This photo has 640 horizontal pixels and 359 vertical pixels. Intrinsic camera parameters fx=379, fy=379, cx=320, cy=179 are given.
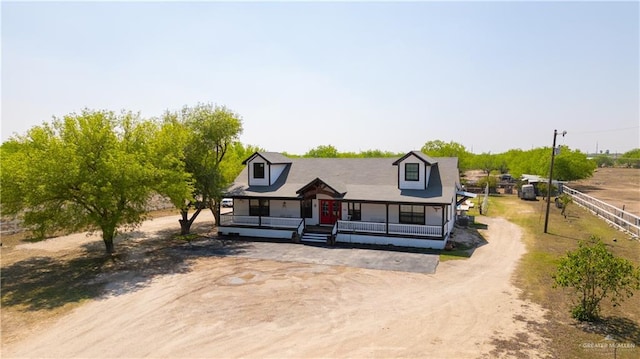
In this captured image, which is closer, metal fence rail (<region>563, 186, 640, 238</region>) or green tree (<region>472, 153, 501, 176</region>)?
metal fence rail (<region>563, 186, 640, 238</region>)

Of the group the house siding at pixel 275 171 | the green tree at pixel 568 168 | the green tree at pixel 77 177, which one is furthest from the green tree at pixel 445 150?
the green tree at pixel 77 177

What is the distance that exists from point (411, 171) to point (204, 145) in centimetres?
1644

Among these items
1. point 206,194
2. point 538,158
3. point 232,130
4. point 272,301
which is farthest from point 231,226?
point 538,158

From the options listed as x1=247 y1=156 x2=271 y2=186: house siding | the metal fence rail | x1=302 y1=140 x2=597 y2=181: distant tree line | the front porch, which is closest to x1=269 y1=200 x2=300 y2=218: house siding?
the front porch

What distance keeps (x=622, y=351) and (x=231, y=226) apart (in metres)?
25.0

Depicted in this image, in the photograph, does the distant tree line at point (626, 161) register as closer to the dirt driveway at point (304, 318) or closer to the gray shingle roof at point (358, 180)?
the gray shingle roof at point (358, 180)

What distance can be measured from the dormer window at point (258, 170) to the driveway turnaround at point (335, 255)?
21.8ft

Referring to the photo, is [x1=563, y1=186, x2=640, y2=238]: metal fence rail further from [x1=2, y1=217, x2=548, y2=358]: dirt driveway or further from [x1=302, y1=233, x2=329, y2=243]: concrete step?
[x1=302, y1=233, x2=329, y2=243]: concrete step

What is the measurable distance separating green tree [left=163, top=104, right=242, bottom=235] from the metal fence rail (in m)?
31.5

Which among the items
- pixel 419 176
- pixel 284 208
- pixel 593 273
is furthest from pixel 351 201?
pixel 593 273

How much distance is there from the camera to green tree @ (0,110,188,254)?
20.5 metres

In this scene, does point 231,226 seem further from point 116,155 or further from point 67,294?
point 67,294

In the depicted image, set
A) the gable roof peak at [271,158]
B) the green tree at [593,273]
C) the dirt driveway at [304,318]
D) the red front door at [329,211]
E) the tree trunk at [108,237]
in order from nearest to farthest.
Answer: the dirt driveway at [304,318], the green tree at [593,273], the tree trunk at [108,237], the red front door at [329,211], the gable roof peak at [271,158]

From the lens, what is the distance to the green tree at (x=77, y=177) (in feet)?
67.2
